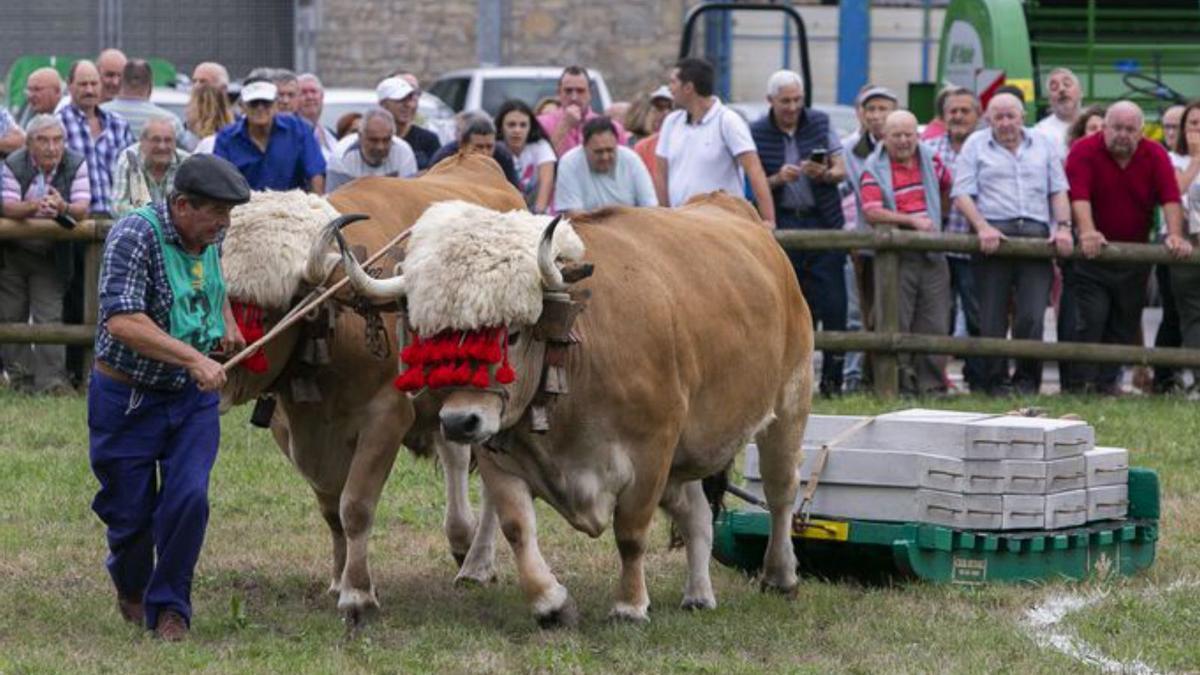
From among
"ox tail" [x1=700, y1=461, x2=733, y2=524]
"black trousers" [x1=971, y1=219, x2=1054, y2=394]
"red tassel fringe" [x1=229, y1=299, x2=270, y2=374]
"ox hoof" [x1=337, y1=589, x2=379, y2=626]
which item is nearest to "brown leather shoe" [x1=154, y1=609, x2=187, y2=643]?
"ox hoof" [x1=337, y1=589, x2=379, y2=626]

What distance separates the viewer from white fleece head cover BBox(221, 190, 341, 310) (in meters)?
8.59

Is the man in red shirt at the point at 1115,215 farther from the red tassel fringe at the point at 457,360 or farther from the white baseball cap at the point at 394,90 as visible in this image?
the red tassel fringe at the point at 457,360

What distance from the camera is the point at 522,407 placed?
823 cm

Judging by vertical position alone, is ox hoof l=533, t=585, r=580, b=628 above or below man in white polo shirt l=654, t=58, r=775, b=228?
below

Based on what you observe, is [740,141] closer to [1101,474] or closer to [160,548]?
[1101,474]

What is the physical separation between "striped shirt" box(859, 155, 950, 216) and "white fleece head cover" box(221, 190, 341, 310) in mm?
7281

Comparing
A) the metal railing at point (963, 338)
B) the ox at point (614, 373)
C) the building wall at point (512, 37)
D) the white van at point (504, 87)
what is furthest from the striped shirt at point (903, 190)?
the building wall at point (512, 37)

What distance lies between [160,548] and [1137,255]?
856 cm

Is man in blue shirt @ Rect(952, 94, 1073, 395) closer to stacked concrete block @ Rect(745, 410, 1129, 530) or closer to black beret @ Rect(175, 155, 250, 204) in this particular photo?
stacked concrete block @ Rect(745, 410, 1129, 530)

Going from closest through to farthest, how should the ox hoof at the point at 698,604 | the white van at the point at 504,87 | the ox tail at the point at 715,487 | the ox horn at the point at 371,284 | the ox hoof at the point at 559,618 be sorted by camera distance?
1. the ox horn at the point at 371,284
2. the ox hoof at the point at 559,618
3. the ox hoof at the point at 698,604
4. the ox tail at the point at 715,487
5. the white van at the point at 504,87

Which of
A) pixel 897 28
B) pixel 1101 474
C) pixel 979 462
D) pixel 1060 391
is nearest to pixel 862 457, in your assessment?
pixel 979 462

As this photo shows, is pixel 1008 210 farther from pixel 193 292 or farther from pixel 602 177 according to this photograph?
pixel 193 292

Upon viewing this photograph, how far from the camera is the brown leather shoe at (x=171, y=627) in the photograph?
8344 millimetres

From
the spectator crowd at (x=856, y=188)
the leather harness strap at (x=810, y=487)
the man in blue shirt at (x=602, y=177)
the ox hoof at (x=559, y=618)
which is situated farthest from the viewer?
the spectator crowd at (x=856, y=188)
